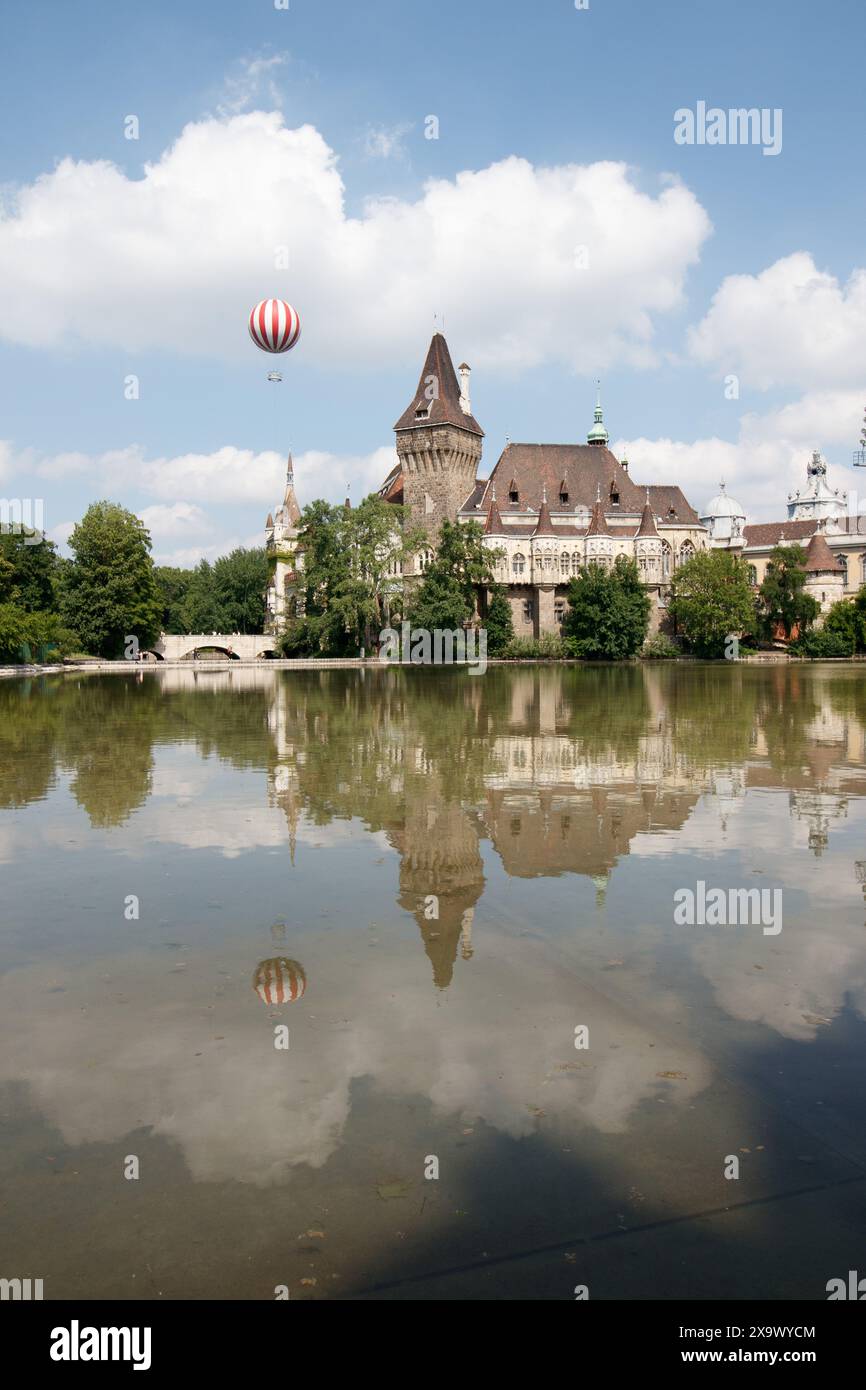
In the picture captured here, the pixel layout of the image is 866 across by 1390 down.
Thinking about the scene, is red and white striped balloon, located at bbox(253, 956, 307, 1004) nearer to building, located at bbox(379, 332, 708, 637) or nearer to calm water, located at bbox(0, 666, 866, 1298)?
calm water, located at bbox(0, 666, 866, 1298)

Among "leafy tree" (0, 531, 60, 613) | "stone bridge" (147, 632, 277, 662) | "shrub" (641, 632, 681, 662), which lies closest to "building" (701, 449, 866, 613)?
"shrub" (641, 632, 681, 662)

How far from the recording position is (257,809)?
1331cm

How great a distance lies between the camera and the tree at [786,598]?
327 ft

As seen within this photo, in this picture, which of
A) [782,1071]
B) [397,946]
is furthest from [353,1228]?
[397,946]

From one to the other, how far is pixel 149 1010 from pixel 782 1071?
12.7ft

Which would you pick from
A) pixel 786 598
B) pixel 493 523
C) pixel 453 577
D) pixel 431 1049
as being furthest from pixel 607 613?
pixel 431 1049

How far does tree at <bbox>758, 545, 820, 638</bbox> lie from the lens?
327ft

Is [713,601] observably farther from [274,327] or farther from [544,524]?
[274,327]

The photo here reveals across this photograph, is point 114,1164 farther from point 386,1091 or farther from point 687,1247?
point 687,1247

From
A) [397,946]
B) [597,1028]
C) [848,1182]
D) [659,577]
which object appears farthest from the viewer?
[659,577]

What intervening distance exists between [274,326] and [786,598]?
6924 cm

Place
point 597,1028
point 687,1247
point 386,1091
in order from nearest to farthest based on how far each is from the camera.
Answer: point 687,1247 → point 386,1091 → point 597,1028
